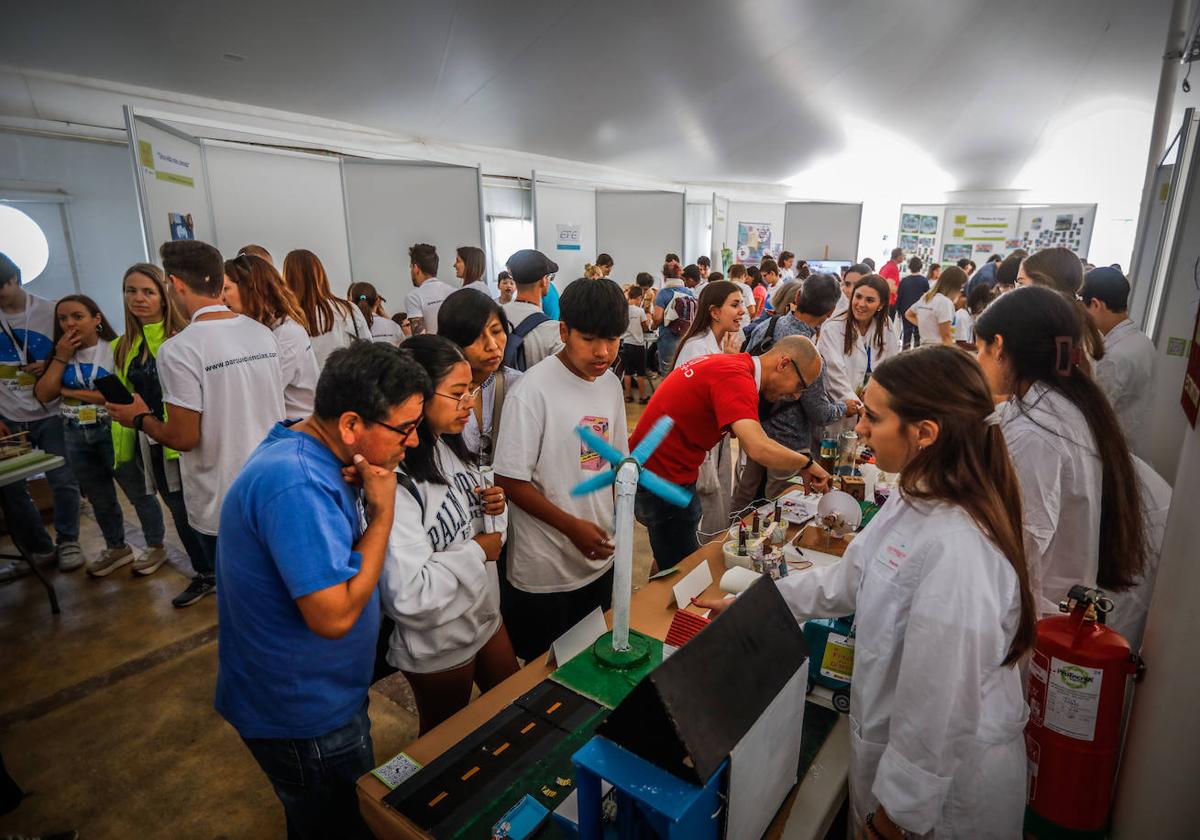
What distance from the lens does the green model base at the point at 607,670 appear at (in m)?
1.34

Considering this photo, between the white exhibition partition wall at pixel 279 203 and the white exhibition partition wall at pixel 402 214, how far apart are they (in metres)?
0.15

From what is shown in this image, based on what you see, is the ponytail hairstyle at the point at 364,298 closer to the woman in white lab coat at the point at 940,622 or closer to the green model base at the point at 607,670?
the green model base at the point at 607,670

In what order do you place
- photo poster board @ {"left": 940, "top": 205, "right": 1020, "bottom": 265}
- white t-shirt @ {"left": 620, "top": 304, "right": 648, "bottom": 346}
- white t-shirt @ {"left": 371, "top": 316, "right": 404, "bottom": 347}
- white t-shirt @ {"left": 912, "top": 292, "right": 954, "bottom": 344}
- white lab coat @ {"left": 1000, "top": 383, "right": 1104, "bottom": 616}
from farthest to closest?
photo poster board @ {"left": 940, "top": 205, "right": 1020, "bottom": 265} → white t-shirt @ {"left": 620, "top": 304, "right": 648, "bottom": 346} → white t-shirt @ {"left": 912, "top": 292, "right": 954, "bottom": 344} → white t-shirt @ {"left": 371, "top": 316, "right": 404, "bottom": 347} → white lab coat @ {"left": 1000, "top": 383, "right": 1104, "bottom": 616}

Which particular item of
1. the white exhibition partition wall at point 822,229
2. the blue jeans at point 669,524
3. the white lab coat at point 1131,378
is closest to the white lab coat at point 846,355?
the white lab coat at point 1131,378

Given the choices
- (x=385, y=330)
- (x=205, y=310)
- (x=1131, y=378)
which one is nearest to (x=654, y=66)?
(x=385, y=330)

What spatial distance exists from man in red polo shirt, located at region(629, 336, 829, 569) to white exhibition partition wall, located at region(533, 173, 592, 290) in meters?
6.64

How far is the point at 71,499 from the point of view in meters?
3.67

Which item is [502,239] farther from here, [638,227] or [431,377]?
[431,377]

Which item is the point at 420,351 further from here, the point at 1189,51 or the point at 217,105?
the point at 217,105

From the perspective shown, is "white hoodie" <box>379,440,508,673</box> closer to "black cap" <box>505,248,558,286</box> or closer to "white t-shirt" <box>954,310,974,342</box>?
"black cap" <box>505,248,558,286</box>

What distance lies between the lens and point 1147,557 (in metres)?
1.75

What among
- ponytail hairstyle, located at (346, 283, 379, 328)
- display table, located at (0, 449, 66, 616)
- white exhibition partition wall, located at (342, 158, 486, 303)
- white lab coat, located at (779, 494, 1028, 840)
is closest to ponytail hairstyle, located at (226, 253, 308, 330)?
display table, located at (0, 449, 66, 616)

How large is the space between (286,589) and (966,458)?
138 centimetres

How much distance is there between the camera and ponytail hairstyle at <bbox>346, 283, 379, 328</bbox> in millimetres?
5338
